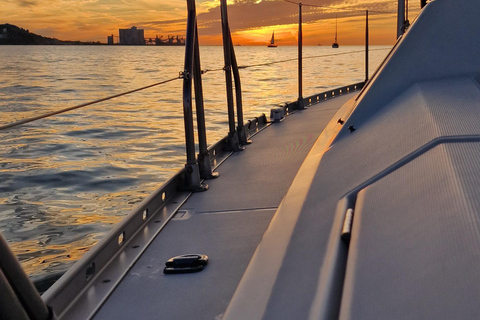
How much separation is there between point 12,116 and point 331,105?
892 centimetres

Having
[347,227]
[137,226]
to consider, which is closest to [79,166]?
[137,226]

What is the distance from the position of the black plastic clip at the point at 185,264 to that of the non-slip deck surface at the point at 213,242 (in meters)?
0.02

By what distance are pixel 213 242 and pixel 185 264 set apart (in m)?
0.24

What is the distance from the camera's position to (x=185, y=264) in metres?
1.67

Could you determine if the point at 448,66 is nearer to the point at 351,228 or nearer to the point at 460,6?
the point at 460,6

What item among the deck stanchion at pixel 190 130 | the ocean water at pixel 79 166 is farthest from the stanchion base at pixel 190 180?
the ocean water at pixel 79 166

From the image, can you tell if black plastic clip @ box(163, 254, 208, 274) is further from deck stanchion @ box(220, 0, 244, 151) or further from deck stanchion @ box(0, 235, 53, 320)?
deck stanchion @ box(220, 0, 244, 151)

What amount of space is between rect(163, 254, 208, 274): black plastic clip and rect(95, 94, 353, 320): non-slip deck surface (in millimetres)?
23

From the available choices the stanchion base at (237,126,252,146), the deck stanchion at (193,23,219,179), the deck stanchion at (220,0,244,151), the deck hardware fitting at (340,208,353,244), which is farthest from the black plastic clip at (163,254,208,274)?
the stanchion base at (237,126,252,146)

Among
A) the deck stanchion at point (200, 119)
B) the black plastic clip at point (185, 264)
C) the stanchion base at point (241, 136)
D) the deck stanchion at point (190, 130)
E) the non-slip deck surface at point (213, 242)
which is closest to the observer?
the non-slip deck surface at point (213, 242)

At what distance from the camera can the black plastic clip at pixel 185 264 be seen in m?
1.65

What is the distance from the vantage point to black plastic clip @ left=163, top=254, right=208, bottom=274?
165cm

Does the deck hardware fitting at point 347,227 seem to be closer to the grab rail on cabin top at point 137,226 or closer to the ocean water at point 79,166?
the grab rail on cabin top at point 137,226

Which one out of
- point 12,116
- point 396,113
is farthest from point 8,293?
point 12,116
